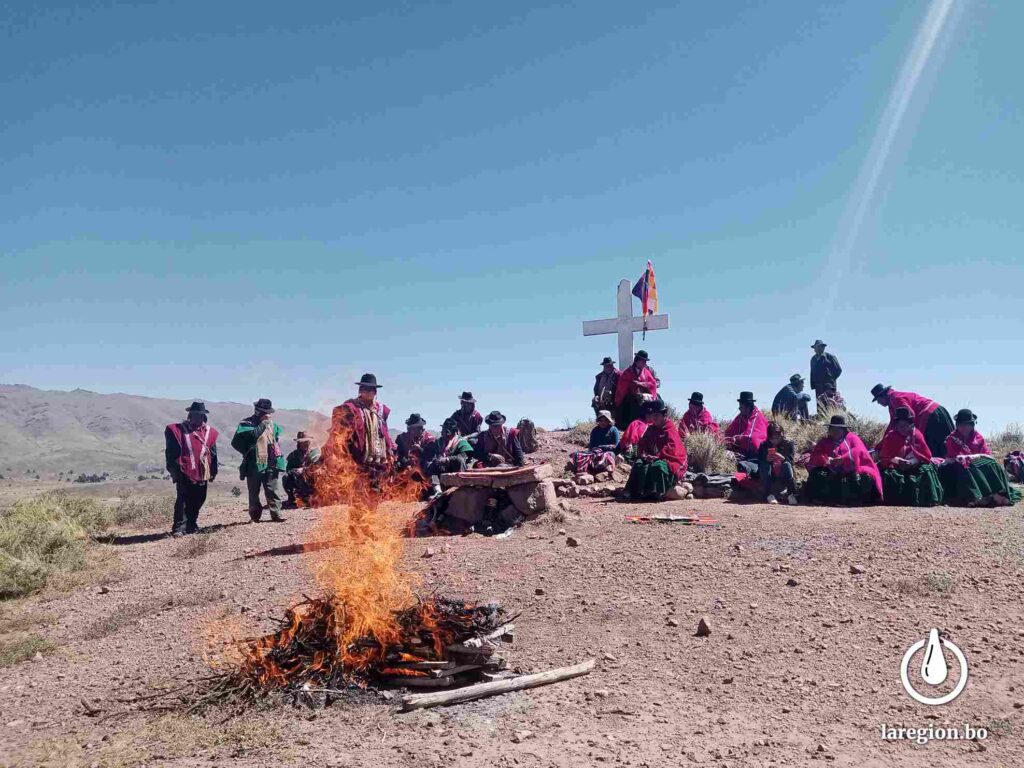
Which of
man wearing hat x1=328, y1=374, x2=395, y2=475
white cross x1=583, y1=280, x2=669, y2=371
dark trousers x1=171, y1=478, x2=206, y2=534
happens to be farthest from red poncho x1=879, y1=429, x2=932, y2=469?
dark trousers x1=171, y1=478, x2=206, y2=534

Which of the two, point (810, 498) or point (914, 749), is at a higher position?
point (810, 498)

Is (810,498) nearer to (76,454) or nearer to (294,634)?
(294,634)

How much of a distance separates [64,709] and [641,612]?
413cm

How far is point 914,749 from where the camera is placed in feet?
12.1

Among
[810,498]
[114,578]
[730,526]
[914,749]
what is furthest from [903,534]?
[114,578]

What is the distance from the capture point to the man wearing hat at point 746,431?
472 inches

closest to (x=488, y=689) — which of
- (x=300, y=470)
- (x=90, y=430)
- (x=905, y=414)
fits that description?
(x=905, y=414)

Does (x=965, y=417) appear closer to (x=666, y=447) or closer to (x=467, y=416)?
(x=666, y=447)

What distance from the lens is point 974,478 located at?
9.42 metres

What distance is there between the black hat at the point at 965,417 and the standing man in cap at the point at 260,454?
34.4 ft

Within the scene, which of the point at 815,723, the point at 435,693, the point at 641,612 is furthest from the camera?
the point at 641,612

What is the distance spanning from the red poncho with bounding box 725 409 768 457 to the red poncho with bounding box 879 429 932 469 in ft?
7.29

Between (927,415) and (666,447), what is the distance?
14.9 feet

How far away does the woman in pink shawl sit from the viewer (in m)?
9.41
